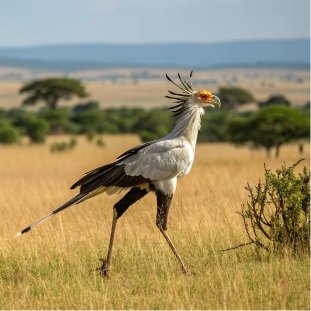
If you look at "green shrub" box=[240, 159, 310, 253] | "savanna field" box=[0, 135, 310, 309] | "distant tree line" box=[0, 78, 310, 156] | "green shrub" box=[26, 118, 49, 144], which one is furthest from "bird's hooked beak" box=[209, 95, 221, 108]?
"green shrub" box=[26, 118, 49, 144]

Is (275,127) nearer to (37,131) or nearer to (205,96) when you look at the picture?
(37,131)

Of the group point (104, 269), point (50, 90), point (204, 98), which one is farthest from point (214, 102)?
point (50, 90)

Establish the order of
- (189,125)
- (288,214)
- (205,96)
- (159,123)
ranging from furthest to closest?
(159,123) → (288,214) → (205,96) → (189,125)

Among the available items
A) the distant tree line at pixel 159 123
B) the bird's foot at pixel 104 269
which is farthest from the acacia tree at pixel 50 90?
the bird's foot at pixel 104 269

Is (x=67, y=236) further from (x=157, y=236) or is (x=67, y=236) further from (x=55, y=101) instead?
(x=55, y=101)

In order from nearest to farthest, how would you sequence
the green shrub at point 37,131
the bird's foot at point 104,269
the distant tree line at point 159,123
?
the bird's foot at point 104,269, the distant tree line at point 159,123, the green shrub at point 37,131

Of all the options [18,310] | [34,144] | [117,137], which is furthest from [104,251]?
[117,137]

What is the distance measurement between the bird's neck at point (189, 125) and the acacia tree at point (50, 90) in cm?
4786

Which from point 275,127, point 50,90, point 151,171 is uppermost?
point 151,171

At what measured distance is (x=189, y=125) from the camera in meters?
6.71

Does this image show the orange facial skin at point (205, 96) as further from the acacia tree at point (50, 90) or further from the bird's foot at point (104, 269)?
the acacia tree at point (50, 90)

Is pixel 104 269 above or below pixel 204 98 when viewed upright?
below

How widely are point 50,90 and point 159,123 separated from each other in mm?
15923

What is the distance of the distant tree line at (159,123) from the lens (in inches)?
1023
